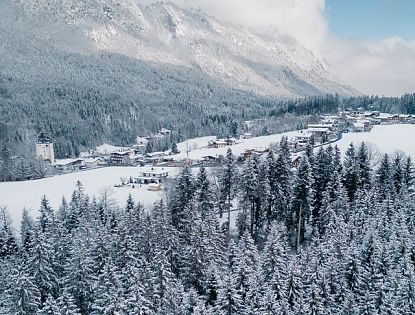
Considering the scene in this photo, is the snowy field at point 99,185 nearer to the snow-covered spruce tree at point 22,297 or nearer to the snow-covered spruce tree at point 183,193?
the snow-covered spruce tree at point 183,193

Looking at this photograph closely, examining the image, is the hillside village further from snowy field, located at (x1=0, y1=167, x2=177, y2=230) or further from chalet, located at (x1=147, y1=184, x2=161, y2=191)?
chalet, located at (x1=147, y1=184, x2=161, y2=191)

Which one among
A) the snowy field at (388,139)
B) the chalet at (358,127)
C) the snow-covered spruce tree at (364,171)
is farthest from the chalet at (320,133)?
the snow-covered spruce tree at (364,171)

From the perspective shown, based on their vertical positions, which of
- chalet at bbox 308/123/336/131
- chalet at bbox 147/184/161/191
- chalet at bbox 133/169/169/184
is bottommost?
chalet at bbox 147/184/161/191

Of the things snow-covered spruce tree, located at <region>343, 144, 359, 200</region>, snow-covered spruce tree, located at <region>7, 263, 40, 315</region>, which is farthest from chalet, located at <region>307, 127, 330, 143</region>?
snow-covered spruce tree, located at <region>7, 263, 40, 315</region>

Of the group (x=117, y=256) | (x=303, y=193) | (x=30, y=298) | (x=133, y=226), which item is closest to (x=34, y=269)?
(x=30, y=298)

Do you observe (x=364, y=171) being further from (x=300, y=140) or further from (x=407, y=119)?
(x=407, y=119)
